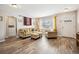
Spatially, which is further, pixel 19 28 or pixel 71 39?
pixel 19 28

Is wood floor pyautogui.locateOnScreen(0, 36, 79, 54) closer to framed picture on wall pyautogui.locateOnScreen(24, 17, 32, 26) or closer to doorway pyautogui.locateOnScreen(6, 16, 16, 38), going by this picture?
doorway pyautogui.locateOnScreen(6, 16, 16, 38)

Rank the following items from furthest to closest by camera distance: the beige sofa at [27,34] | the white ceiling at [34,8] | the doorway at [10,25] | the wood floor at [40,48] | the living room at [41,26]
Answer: the doorway at [10,25], the beige sofa at [27,34], the living room at [41,26], the white ceiling at [34,8], the wood floor at [40,48]

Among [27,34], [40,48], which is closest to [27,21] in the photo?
[27,34]

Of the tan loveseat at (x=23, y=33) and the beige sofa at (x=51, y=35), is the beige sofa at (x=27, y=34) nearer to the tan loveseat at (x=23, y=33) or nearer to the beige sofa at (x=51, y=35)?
the tan loveseat at (x=23, y=33)

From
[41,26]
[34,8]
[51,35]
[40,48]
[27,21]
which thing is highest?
[34,8]

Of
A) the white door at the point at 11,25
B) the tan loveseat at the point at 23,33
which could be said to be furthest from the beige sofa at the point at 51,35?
the white door at the point at 11,25

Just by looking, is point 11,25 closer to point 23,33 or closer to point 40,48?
point 23,33

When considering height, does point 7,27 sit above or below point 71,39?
above

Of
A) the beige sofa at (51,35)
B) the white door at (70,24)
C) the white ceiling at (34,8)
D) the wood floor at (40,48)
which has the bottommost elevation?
the wood floor at (40,48)

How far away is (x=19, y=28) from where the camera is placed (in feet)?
23.8
